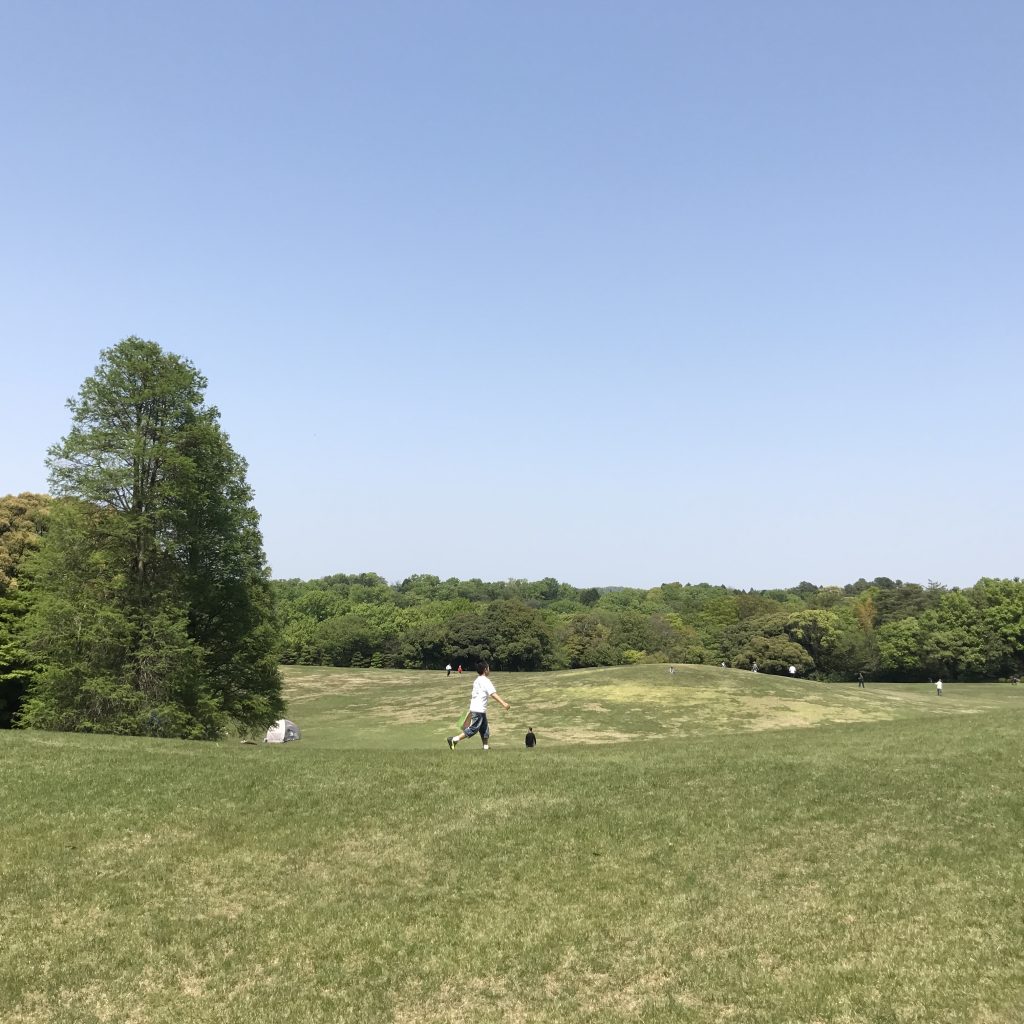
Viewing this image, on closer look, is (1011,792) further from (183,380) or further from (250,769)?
(183,380)

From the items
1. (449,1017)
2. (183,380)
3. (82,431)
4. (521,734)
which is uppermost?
(183,380)

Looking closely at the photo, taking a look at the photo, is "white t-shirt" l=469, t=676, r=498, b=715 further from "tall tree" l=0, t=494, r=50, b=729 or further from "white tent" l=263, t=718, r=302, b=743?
"white tent" l=263, t=718, r=302, b=743

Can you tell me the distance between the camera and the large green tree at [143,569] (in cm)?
3397

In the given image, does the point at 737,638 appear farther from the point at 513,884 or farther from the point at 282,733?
the point at 513,884

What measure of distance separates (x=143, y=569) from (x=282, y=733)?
27.0m

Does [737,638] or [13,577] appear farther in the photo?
[737,638]

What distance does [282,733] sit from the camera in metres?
58.8

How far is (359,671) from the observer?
10875 cm

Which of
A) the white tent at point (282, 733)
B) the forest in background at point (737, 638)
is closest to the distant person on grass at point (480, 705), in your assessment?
the white tent at point (282, 733)

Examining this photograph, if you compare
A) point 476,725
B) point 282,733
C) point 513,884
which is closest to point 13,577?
point 282,733

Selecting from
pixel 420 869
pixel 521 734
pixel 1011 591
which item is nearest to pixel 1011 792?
pixel 420 869

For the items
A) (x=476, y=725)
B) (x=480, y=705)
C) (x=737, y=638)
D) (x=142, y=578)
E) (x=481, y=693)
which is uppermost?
(x=142, y=578)

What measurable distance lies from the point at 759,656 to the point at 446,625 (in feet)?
183

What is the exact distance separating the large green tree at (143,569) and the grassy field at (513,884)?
11.3 metres
